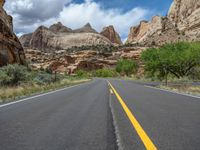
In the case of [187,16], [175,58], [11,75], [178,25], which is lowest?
[11,75]

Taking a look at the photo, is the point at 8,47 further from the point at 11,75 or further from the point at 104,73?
the point at 104,73

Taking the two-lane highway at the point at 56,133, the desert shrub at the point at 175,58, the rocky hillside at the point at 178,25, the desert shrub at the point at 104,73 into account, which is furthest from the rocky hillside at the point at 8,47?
the desert shrub at the point at 104,73

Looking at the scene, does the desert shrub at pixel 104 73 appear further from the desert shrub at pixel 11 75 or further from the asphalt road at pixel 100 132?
the asphalt road at pixel 100 132

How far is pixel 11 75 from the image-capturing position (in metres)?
21.7

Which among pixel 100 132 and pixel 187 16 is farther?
pixel 187 16

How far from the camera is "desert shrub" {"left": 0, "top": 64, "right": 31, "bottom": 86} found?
20.9m

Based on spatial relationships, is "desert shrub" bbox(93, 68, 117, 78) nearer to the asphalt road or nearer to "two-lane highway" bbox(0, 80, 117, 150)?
the asphalt road

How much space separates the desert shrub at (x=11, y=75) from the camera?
68.6 ft

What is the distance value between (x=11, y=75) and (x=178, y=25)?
116223 mm

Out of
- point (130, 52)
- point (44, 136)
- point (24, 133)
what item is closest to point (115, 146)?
point (44, 136)

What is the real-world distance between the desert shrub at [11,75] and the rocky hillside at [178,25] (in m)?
88.8

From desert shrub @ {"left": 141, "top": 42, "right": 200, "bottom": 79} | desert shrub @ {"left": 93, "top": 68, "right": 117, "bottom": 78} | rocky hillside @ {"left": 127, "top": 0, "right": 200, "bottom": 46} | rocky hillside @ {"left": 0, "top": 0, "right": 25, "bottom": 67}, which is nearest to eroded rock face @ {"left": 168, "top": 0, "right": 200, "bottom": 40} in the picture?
rocky hillside @ {"left": 127, "top": 0, "right": 200, "bottom": 46}

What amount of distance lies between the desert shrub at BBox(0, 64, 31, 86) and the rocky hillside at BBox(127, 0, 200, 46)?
88832 mm

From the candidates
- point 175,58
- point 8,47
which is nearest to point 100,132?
point 8,47
